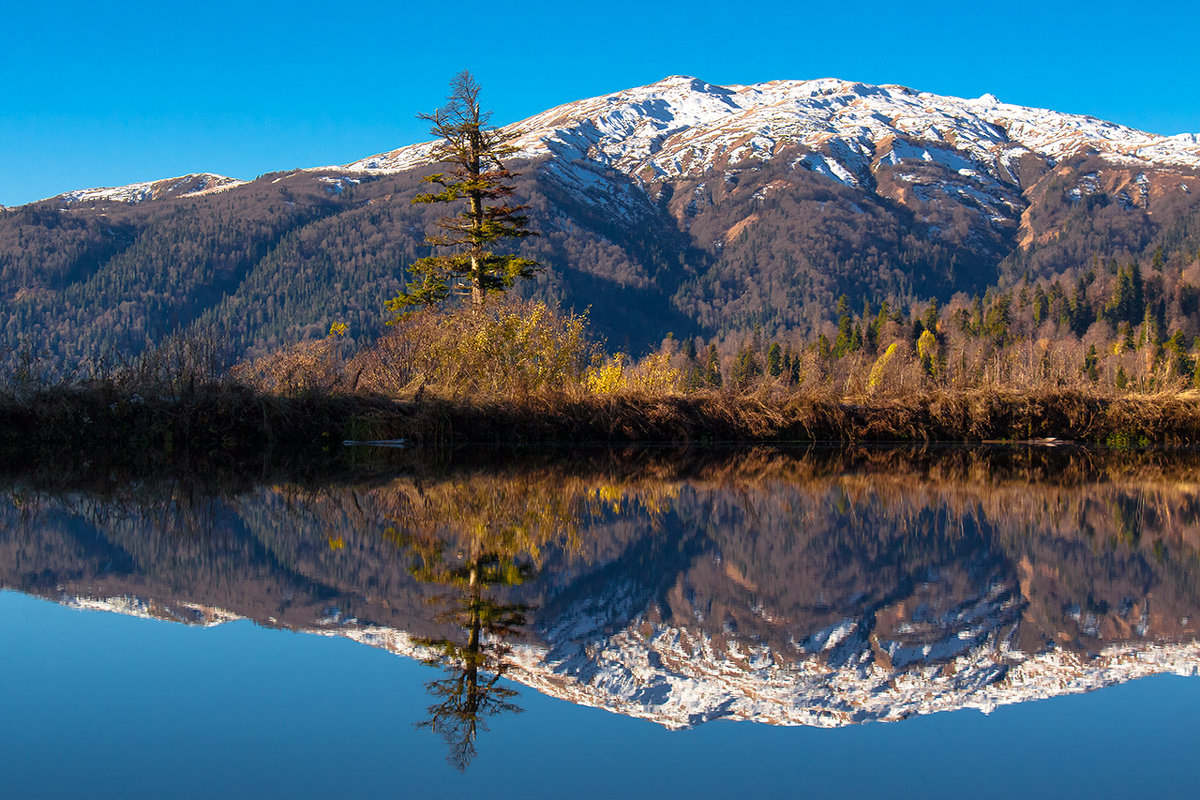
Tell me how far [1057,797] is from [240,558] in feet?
17.8

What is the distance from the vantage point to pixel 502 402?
66.6ft

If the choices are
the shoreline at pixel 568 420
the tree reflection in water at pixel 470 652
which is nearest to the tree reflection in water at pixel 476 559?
the tree reflection in water at pixel 470 652

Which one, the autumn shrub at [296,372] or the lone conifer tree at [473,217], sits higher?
the lone conifer tree at [473,217]

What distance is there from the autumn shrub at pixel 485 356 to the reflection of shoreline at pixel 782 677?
1534 cm

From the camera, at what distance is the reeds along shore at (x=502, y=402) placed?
18.2 m

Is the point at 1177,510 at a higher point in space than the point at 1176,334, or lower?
lower

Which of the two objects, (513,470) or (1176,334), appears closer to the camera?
(513,470)

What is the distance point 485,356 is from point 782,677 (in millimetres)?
17104

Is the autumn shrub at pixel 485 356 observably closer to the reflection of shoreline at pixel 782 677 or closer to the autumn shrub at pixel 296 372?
the autumn shrub at pixel 296 372

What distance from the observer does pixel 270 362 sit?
2112 centimetres

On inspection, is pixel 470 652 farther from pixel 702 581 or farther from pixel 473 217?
pixel 473 217

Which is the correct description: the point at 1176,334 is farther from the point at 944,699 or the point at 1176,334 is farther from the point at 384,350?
the point at 944,699

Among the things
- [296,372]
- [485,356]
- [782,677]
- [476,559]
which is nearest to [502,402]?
[485,356]

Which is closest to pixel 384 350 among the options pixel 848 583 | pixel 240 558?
pixel 240 558
